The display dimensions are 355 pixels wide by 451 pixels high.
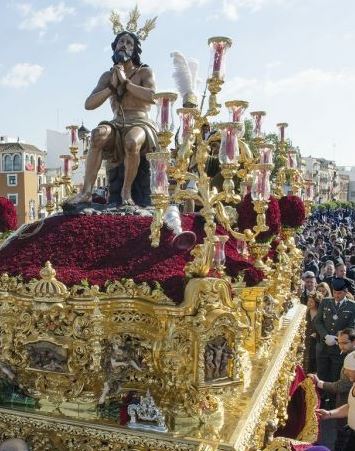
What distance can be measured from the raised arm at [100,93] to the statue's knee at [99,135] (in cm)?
38

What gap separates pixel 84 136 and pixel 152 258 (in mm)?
5626

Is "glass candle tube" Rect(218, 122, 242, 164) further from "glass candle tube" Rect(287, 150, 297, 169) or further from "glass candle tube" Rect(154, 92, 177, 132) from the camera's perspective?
"glass candle tube" Rect(287, 150, 297, 169)

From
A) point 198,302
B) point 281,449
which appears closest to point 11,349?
point 198,302

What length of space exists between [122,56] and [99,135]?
101 centimetres

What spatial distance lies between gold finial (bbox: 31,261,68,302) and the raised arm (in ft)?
8.09

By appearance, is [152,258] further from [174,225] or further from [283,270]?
[283,270]

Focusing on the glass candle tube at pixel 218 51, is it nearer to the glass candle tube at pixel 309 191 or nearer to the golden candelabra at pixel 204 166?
the golden candelabra at pixel 204 166

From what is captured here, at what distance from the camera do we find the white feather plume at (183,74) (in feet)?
22.2

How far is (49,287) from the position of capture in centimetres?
380

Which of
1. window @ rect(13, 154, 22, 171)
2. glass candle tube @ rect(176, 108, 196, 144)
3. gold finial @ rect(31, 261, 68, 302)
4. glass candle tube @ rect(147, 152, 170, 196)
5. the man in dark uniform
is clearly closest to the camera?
gold finial @ rect(31, 261, 68, 302)

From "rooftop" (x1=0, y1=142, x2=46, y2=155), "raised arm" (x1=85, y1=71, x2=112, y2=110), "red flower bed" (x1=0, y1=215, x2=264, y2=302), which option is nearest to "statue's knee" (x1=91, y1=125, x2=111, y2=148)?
"raised arm" (x1=85, y1=71, x2=112, y2=110)

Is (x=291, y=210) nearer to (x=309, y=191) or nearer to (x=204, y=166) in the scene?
(x=309, y=191)

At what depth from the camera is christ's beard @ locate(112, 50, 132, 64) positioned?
582 cm

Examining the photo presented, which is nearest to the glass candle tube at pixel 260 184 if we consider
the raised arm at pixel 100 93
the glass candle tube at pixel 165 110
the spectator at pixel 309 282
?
the glass candle tube at pixel 165 110
